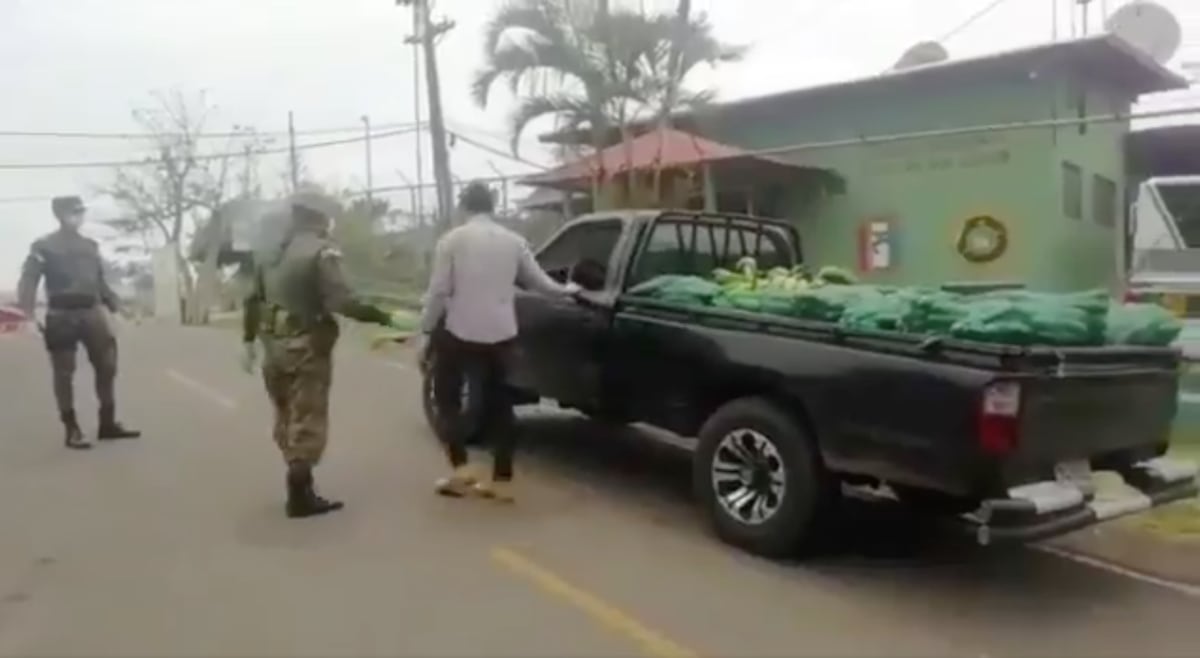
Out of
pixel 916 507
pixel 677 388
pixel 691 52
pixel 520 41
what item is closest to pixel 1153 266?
pixel 916 507

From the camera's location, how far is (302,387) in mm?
6598

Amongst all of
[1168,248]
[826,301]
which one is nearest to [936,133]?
[1168,248]

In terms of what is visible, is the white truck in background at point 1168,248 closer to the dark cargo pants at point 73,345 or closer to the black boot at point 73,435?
the dark cargo pants at point 73,345

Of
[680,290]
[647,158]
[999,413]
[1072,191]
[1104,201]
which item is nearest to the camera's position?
[999,413]

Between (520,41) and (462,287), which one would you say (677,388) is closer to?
(462,287)

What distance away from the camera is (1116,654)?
15.4 feet

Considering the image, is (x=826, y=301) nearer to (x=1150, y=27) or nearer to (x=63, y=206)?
(x=63, y=206)

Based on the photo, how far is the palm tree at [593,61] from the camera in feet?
55.9

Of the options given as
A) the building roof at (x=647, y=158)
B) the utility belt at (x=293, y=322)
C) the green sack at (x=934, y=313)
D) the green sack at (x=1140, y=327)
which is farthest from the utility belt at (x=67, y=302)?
the building roof at (x=647, y=158)

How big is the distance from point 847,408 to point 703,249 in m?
2.49

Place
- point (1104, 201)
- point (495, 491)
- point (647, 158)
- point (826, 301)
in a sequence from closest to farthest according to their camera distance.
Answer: point (826, 301)
point (495, 491)
point (647, 158)
point (1104, 201)

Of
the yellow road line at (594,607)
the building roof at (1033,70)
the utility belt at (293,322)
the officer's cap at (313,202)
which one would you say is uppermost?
the building roof at (1033,70)

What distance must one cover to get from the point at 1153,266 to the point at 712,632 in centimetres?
698

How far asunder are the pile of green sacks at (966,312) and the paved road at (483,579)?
124 cm
